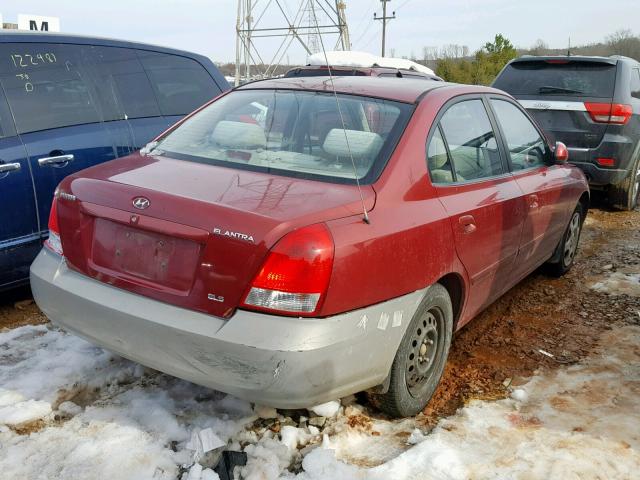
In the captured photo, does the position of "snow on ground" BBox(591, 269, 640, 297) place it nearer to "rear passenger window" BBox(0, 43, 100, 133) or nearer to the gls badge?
the gls badge

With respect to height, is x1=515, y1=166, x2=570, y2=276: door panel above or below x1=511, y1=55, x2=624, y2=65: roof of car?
below

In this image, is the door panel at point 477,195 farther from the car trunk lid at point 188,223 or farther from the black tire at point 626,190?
the black tire at point 626,190

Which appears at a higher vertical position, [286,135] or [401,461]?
[286,135]

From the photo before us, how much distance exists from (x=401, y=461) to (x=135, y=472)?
3.54 feet

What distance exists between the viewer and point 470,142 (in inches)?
137

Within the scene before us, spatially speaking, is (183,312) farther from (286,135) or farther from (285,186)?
(286,135)

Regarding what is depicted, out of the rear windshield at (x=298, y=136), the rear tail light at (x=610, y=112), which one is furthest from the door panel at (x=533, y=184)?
the rear tail light at (x=610, y=112)

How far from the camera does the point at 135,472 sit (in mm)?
2445

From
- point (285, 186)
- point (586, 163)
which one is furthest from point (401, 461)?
point (586, 163)

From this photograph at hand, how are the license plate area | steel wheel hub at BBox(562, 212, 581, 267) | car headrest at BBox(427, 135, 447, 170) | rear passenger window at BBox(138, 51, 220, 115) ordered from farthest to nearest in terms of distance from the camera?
steel wheel hub at BBox(562, 212, 581, 267)
rear passenger window at BBox(138, 51, 220, 115)
car headrest at BBox(427, 135, 447, 170)
the license plate area

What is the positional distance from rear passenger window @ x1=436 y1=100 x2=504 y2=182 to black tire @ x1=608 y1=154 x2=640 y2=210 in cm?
456

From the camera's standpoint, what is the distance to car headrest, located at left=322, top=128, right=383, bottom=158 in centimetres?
288

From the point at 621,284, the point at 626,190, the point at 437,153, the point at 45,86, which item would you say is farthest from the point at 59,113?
the point at 626,190

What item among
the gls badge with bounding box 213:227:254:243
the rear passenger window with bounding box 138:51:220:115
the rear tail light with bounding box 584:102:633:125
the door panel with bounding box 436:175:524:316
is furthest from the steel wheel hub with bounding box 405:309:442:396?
the rear tail light with bounding box 584:102:633:125
